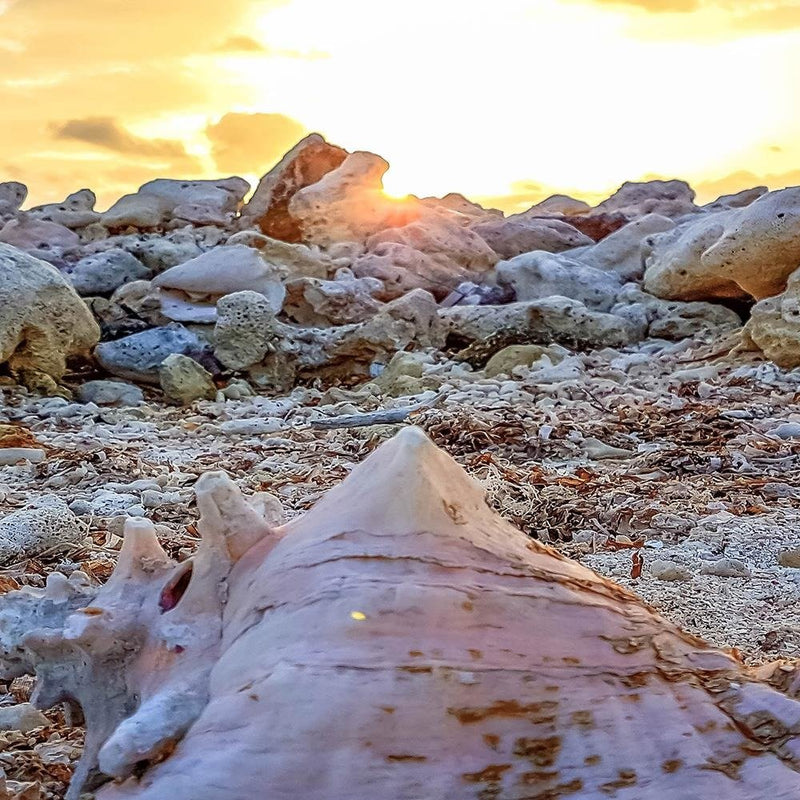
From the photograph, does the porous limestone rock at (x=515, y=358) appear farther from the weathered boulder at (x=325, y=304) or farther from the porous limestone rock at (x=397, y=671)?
the porous limestone rock at (x=397, y=671)

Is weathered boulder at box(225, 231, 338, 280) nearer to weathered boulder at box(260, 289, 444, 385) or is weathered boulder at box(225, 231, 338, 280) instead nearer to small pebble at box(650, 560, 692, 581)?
weathered boulder at box(260, 289, 444, 385)

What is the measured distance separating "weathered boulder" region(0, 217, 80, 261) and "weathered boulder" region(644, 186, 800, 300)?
957 centimetres

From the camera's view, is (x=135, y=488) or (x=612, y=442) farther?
(x=612, y=442)

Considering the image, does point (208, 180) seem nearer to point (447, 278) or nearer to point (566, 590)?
point (447, 278)

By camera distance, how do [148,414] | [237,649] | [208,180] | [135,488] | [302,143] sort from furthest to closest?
[208,180]
[302,143]
[148,414]
[135,488]
[237,649]

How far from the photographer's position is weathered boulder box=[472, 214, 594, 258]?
16.5 metres

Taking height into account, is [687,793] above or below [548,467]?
above

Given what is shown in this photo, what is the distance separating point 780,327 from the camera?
26.1ft

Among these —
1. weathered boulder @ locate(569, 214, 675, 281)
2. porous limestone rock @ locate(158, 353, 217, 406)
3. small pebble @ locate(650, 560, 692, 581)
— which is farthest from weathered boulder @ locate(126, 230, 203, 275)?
small pebble @ locate(650, 560, 692, 581)

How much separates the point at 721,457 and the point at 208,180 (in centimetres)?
→ 1590

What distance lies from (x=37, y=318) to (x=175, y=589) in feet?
25.6

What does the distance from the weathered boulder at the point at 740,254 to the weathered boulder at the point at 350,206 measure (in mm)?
5534

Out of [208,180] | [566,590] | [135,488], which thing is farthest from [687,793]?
[208,180]

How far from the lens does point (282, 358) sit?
920cm
